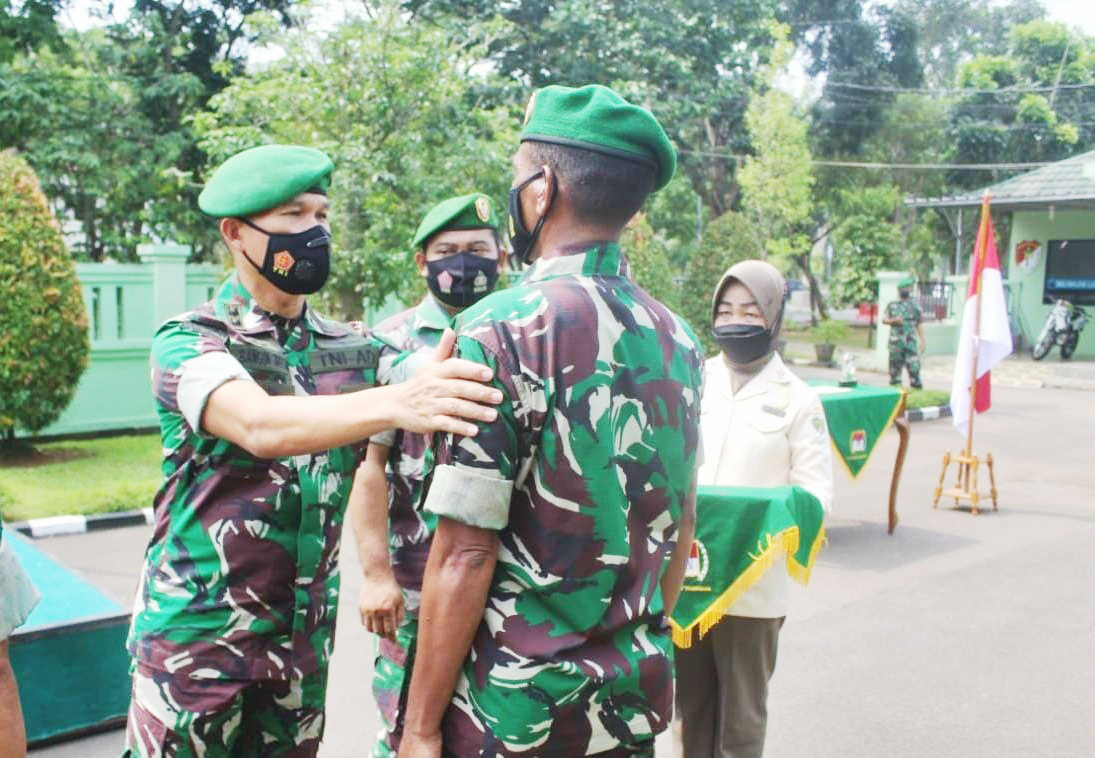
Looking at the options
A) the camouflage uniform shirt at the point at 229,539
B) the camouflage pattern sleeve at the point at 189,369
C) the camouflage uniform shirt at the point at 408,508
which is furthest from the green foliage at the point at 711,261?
the camouflage pattern sleeve at the point at 189,369

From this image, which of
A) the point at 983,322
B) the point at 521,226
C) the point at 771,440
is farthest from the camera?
the point at 983,322

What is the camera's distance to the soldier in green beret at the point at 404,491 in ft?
7.65

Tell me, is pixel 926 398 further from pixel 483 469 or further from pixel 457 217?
pixel 483 469

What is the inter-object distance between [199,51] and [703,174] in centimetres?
1378

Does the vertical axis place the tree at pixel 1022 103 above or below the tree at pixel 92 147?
above

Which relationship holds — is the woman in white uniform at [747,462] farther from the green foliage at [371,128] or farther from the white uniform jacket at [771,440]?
the green foliage at [371,128]

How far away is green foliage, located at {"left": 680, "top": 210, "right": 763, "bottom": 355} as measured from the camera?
14.6m

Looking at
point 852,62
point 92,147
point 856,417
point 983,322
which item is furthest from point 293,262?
point 852,62

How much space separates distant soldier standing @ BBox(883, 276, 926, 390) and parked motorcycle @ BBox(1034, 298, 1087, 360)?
664cm

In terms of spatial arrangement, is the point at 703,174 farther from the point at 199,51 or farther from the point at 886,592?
the point at 886,592

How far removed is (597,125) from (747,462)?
1736 mm

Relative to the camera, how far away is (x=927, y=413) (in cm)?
1245

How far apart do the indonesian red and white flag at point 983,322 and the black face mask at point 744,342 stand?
4.68 meters

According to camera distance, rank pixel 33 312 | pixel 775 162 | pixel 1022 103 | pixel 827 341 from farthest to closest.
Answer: pixel 1022 103 < pixel 775 162 < pixel 827 341 < pixel 33 312
